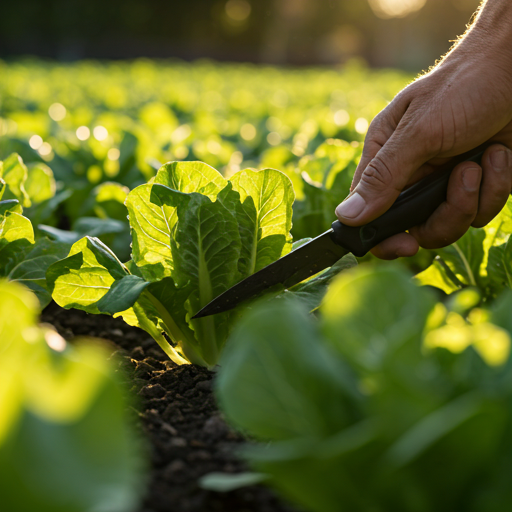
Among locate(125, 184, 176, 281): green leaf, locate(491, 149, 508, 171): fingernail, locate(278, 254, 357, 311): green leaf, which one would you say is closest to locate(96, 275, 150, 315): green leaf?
locate(125, 184, 176, 281): green leaf

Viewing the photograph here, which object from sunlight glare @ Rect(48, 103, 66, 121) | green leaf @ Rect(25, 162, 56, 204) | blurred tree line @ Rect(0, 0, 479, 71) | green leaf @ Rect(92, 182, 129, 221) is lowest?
blurred tree line @ Rect(0, 0, 479, 71)

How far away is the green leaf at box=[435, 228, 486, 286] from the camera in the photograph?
2068 millimetres

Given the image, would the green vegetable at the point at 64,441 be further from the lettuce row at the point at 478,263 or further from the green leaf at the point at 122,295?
the lettuce row at the point at 478,263

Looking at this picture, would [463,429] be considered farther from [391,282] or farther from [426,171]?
[426,171]

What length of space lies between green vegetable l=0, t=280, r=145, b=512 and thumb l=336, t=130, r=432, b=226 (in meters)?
1.14

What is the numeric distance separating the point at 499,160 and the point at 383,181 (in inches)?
18.6

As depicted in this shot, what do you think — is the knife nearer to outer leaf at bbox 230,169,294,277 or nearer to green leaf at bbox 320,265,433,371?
outer leaf at bbox 230,169,294,277

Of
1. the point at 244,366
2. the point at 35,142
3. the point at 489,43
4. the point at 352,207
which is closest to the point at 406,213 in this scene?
the point at 352,207

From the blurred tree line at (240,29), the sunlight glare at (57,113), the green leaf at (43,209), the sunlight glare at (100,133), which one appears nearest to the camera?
the green leaf at (43,209)

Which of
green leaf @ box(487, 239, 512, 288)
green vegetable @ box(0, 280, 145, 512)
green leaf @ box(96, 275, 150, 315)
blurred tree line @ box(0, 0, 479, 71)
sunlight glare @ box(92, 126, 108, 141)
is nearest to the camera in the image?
green vegetable @ box(0, 280, 145, 512)

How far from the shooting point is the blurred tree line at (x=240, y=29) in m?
36.4

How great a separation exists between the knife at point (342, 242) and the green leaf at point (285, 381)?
0.71 metres

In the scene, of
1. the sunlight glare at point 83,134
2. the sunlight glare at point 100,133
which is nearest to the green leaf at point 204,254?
the sunlight glare at point 100,133

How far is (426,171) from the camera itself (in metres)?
2.16
